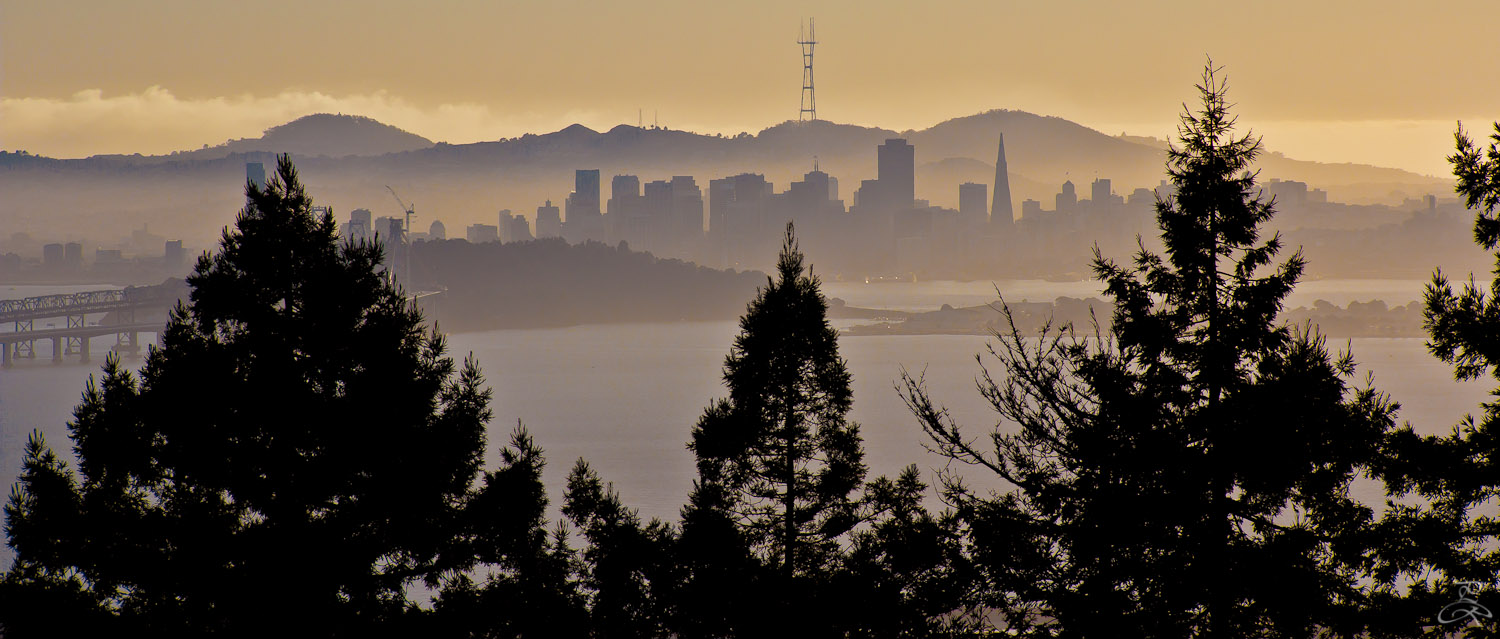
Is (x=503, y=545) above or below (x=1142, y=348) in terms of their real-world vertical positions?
below

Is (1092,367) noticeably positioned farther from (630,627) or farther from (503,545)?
(630,627)

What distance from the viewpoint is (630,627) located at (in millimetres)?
9750

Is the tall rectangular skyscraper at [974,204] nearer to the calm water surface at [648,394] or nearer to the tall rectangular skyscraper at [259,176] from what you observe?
the calm water surface at [648,394]

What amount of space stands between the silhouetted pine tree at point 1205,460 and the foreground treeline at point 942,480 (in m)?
0.02

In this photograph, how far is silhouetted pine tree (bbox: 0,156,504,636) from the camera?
21.7 feet

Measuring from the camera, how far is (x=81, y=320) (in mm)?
76062

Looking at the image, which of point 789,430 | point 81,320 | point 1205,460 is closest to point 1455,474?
point 1205,460

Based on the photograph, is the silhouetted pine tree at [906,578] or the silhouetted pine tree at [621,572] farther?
the silhouetted pine tree at [621,572]

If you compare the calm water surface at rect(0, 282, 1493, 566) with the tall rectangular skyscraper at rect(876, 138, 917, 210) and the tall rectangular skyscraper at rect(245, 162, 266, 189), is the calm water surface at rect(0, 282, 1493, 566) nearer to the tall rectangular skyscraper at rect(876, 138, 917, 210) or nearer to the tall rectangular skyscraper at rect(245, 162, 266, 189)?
the tall rectangular skyscraper at rect(245, 162, 266, 189)

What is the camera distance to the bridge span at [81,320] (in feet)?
229

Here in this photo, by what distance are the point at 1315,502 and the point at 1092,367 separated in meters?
1.32

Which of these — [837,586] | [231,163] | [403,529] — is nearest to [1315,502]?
[837,586]
